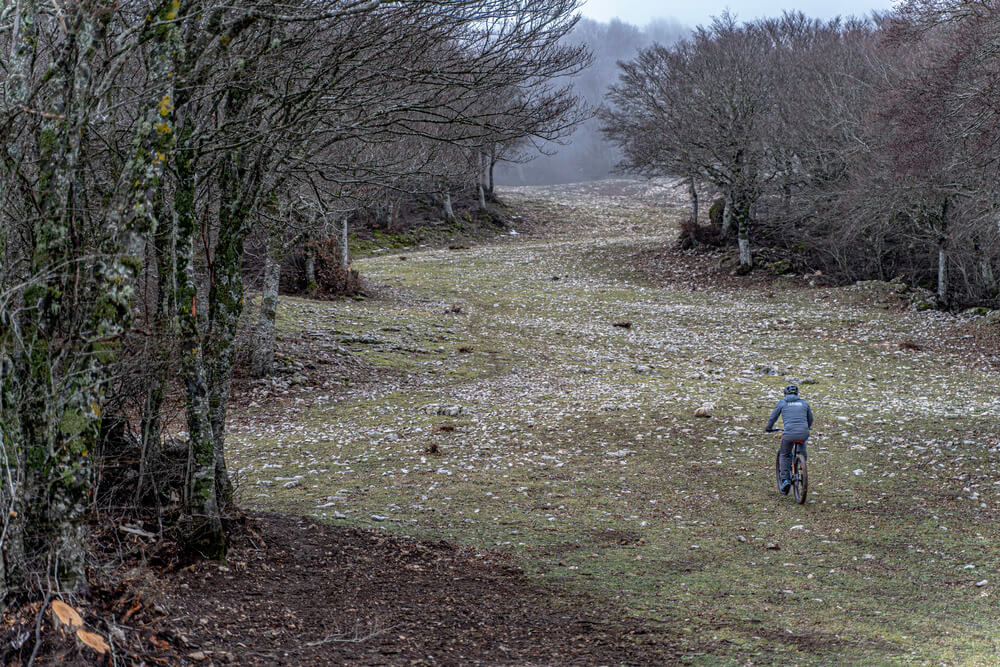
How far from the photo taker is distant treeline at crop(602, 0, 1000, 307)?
24953mm

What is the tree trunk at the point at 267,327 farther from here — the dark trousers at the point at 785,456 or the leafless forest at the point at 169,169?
the dark trousers at the point at 785,456

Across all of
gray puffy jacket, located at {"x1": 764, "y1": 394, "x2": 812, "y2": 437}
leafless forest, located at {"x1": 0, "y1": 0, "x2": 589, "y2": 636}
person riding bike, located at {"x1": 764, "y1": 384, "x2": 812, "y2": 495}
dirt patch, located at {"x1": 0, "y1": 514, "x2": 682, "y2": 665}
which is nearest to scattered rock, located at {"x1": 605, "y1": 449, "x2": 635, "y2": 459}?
gray puffy jacket, located at {"x1": 764, "y1": 394, "x2": 812, "y2": 437}

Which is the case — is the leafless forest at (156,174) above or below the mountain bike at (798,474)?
above

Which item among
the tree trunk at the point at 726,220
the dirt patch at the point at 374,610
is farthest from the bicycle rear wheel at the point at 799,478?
the tree trunk at the point at 726,220

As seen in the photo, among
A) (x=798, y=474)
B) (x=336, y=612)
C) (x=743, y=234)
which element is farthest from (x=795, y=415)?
(x=743, y=234)

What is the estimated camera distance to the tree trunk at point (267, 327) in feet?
58.9

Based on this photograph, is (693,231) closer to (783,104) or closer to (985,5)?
(783,104)

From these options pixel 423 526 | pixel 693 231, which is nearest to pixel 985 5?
pixel 423 526

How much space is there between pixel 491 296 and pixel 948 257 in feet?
62.7

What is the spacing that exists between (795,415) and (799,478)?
0.99 meters

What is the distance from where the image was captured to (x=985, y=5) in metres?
11.8

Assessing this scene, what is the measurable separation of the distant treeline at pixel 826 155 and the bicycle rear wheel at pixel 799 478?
10.5m

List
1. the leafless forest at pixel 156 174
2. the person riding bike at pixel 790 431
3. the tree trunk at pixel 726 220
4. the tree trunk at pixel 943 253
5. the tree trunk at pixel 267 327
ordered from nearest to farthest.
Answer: the leafless forest at pixel 156 174
the person riding bike at pixel 790 431
the tree trunk at pixel 267 327
the tree trunk at pixel 943 253
the tree trunk at pixel 726 220

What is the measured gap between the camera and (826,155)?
34406 millimetres
